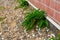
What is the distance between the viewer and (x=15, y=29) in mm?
4637

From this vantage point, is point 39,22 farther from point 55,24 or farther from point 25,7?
point 25,7

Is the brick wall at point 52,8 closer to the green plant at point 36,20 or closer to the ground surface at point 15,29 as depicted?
the green plant at point 36,20

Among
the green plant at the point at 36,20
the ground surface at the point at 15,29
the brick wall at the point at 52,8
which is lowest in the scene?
the ground surface at the point at 15,29

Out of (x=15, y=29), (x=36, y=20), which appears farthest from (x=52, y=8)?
(x=15, y=29)

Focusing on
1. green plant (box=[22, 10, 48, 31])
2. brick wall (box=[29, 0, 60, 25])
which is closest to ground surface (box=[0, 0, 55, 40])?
green plant (box=[22, 10, 48, 31])

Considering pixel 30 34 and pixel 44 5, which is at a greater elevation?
pixel 44 5

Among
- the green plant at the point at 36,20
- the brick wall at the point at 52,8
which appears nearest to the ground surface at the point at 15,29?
the green plant at the point at 36,20

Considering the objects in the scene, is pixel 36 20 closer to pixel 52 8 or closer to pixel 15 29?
pixel 52 8

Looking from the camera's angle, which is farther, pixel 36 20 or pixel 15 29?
pixel 15 29

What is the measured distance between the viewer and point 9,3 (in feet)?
21.3

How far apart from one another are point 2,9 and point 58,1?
2.63m

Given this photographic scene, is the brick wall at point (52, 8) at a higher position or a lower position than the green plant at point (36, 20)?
higher

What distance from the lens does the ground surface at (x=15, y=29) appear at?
4.12m

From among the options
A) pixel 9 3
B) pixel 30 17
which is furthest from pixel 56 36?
pixel 9 3
